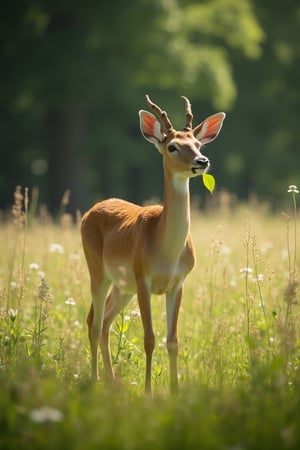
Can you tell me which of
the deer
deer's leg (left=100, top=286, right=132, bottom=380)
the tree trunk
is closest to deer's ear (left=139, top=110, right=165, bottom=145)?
the deer

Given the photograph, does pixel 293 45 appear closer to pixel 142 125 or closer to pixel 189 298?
pixel 189 298

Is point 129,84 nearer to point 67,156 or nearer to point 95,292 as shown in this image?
point 67,156

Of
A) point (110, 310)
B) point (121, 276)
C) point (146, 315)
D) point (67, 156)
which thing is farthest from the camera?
point (67, 156)

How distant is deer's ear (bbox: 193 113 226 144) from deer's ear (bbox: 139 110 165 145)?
0.29 metres

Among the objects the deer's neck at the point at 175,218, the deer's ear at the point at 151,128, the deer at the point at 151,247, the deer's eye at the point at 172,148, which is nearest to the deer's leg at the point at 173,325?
the deer at the point at 151,247

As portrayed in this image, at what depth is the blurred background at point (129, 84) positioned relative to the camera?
21281 mm

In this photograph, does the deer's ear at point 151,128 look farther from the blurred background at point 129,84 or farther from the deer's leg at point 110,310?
the blurred background at point 129,84

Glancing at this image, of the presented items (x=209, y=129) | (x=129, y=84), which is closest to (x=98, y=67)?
(x=129, y=84)

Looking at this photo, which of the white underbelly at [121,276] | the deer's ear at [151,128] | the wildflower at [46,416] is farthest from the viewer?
the deer's ear at [151,128]

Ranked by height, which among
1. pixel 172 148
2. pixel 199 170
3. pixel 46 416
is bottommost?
pixel 46 416

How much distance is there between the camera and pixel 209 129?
684cm

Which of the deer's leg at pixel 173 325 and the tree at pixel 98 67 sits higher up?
the tree at pixel 98 67

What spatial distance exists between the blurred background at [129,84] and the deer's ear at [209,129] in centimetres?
1462

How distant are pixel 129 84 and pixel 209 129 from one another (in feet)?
56.0
